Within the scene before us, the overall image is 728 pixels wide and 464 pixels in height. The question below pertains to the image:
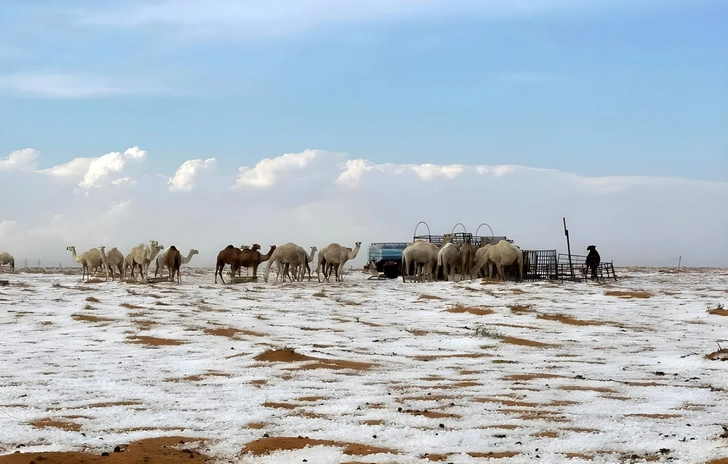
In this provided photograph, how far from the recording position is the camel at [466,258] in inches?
1595

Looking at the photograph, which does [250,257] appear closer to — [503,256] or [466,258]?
[466,258]

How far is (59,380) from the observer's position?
10.1 metres

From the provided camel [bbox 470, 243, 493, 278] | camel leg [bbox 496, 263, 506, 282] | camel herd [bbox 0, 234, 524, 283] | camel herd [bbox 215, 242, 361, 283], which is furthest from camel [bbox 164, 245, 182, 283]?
camel leg [bbox 496, 263, 506, 282]

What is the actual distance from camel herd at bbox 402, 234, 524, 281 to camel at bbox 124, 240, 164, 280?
1283cm

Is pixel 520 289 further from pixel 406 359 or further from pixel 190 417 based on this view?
pixel 190 417

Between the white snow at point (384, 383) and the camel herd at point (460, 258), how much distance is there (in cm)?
1696

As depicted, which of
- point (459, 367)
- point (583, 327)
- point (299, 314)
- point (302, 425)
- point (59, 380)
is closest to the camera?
point (302, 425)

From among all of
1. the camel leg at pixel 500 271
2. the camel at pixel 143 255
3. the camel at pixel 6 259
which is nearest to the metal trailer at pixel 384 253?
the camel leg at pixel 500 271

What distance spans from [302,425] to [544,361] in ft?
19.2

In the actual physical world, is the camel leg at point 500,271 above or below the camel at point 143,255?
below

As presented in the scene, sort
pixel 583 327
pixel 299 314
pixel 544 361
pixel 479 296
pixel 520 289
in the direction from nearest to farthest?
pixel 544 361, pixel 583 327, pixel 299 314, pixel 479 296, pixel 520 289

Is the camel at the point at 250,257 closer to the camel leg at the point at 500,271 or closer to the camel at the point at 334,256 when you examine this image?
the camel at the point at 334,256

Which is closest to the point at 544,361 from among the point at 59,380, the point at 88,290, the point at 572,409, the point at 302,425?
the point at 572,409

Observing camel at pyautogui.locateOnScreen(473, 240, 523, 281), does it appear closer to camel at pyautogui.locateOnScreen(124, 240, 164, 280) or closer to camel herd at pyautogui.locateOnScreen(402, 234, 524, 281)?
camel herd at pyautogui.locateOnScreen(402, 234, 524, 281)
